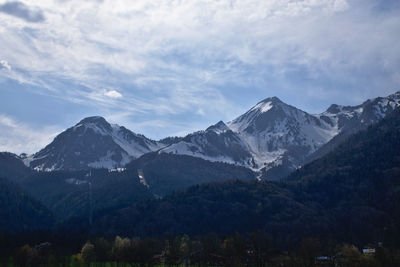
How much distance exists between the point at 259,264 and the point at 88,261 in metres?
59.2

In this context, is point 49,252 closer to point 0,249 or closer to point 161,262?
point 0,249

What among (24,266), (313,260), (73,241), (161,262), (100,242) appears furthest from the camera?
(73,241)

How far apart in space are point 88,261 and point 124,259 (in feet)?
50.8

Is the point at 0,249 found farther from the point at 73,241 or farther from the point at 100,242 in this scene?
the point at 100,242

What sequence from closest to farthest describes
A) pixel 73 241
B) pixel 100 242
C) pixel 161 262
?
pixel 161 262 < pixel 100 242 < pixel 73 241

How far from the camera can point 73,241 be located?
196 metres

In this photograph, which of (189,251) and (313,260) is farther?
(189,251)

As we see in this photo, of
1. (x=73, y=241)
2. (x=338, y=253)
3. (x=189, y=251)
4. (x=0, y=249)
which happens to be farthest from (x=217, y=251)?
(x=0, y=249)

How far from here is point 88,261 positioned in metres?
158

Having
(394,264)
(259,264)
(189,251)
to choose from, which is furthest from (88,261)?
(394,264)

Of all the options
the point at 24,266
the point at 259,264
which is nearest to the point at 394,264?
the point at 259,264

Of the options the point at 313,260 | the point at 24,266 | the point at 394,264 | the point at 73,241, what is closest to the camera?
the point at 394,264

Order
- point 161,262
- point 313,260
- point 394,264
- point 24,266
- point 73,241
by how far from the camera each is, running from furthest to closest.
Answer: point 73,241, point 161,262, point 24,266, point 313,260, point 394,264

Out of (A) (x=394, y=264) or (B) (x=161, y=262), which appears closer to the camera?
(A) (x=394, y=264)
